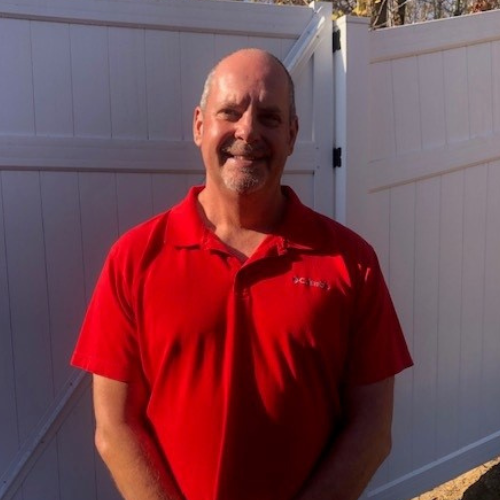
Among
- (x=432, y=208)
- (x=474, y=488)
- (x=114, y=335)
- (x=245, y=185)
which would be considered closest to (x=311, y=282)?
(x=245, y=185)

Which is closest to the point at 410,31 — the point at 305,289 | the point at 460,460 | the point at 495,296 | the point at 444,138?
the point at 444,138

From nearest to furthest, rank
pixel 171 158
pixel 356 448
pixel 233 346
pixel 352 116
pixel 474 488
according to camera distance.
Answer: pixel 233 346, pixel 356 448, pixel 171 158, pixel 352 116, pixel 474 488

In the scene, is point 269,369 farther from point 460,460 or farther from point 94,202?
point 460,460

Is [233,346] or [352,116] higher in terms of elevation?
[352,116]

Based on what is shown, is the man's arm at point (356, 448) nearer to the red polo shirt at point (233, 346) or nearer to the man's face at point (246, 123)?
the red polo shirt at point (233, 346)

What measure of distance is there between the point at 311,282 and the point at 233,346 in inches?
11.0

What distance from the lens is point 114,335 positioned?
175 centimetres

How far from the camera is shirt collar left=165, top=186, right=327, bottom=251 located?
180cm

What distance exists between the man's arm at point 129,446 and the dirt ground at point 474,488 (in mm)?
2482

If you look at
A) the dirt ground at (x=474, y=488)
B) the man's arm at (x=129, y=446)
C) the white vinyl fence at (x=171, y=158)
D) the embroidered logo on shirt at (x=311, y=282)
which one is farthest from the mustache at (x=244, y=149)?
the dirt ground at (x=474, y=488)

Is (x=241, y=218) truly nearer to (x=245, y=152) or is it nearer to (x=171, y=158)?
(x=245, y=152)

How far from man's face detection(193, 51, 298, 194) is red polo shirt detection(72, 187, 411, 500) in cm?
18

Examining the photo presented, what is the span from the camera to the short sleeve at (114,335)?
1.74 metres

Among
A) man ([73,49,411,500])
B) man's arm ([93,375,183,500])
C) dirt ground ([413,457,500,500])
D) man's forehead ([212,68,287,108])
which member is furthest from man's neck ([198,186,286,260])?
dirt ground ([413,457,500,500])
